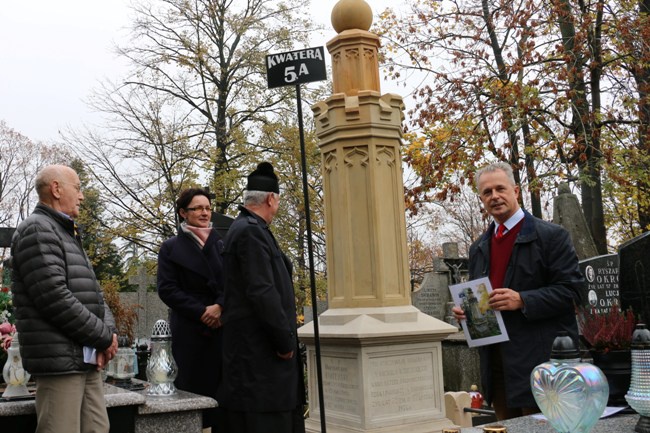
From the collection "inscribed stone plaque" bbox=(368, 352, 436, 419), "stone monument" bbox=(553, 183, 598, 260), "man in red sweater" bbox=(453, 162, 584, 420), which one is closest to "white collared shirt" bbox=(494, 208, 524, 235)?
"man in red sweater" bbox=(453, 162, 584, 420)

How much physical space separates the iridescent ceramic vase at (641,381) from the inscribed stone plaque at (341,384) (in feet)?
9.11

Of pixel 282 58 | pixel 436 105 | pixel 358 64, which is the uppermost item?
pixel 436 105

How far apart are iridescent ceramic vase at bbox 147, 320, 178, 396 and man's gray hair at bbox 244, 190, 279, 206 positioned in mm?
1028

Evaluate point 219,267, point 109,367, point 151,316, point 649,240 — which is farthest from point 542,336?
point 151,316

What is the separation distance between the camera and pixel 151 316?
18.8 meters

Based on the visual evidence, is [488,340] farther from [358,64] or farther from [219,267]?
[358,64]

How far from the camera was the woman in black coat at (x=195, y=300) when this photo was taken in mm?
4508

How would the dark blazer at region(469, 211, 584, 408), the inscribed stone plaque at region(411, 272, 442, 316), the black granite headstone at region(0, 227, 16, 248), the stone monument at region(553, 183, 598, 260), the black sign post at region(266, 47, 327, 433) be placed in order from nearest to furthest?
the dark blazer at region(469, 211, 584, 408)
the black sign post at region(266, 47, 327, 433)
the black granite headstone at region(0, 227, 16, 248)
the stone monument at region(553, 183, 598, 260)
the inscribed stone plaque at region(411, 272, 442, 316)

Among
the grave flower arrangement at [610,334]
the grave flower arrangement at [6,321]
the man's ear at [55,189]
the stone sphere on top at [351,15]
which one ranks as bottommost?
the grave flower arrangement at [610,334]

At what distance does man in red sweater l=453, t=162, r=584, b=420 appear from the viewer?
132 inches

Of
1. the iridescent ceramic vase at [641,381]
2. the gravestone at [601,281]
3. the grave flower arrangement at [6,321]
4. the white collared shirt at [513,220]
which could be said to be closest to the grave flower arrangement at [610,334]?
the iridescent ceramic vase at [641,381]

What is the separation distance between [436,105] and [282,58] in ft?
31.1

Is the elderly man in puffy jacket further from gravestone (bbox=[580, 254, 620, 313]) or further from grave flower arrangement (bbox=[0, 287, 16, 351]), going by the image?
gravestone (bbox=[580, 254, 620, 313])

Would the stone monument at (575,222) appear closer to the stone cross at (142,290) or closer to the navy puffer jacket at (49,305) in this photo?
the navy puffer jacket at (49,305)
